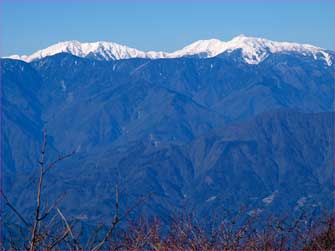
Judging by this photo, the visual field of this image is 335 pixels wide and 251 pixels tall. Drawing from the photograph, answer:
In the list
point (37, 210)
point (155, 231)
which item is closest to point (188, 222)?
point (155, 231)

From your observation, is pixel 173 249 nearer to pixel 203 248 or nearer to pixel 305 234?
pixel 203 248

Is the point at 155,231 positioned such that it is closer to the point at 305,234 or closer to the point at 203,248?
the point at 203,248

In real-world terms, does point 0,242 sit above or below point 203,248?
above

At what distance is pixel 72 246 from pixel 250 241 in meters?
3.49

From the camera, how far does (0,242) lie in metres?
10.7

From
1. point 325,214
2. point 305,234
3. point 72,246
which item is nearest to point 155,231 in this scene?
point 72,246

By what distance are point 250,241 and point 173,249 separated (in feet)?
5.03

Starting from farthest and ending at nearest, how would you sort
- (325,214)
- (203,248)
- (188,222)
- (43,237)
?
(325,214) < (188,222) < (203,248) < (43,237)

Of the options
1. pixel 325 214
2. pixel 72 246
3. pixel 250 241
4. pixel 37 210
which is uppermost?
pixel 37 210

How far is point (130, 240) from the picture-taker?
12.8 metres

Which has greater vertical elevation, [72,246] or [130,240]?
[72,246]

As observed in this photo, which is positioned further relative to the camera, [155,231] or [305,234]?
[305,234]

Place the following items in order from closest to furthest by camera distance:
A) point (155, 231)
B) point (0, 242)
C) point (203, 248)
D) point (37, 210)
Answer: point (37, 210) → point (0, 242) → point (203, 248) → point (155, 231)

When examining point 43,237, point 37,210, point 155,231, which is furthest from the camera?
point 155,231
